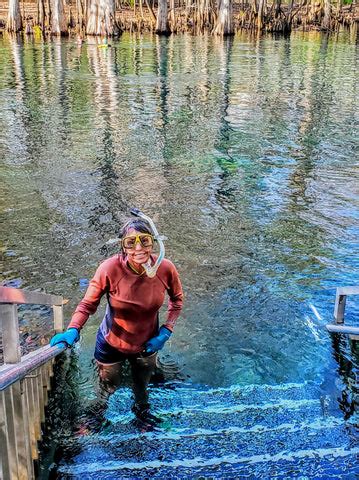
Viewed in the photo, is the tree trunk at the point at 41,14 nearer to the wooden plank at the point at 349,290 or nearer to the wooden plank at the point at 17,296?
the wooden plank at the point at 349,290

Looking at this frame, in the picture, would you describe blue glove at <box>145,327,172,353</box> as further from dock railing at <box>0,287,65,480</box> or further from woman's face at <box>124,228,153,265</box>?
dock railing at <box>0,287,65,480</box>

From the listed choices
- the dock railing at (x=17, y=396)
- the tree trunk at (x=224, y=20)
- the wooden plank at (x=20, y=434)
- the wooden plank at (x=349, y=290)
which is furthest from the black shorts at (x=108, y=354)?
the tree trunk at (x=224, y=20)

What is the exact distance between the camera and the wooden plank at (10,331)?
9.27ft

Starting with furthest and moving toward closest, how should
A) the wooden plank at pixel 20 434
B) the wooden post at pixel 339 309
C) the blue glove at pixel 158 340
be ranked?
1. the wooden post at pixel 339 309
2. the blue glove at pixel 158 340
3. the wooden plank at pixel 20 434

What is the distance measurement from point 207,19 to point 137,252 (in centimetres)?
4052

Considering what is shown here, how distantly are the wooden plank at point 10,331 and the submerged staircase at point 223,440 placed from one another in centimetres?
118

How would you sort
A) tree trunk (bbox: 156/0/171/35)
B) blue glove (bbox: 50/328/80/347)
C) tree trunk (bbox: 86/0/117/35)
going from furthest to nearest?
tree trunk (bbox: 156/0/171/35) → tree trunk (bbox: 86/0/117/35) → blue glove (bbox: 50/328/80/347)

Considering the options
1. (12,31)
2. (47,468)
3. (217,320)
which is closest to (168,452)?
(47,468)

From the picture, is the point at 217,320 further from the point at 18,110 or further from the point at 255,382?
the point at 18,110

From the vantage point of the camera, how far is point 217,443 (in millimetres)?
3990

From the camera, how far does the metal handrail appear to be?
268cm

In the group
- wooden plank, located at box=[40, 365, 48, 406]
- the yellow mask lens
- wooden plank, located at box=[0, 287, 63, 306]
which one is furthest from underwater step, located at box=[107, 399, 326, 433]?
Result: wooden plank, located at box=[0, 287, 63, 306]

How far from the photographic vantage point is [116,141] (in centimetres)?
1312

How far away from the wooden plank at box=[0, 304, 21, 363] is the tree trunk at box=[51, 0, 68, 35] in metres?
35.9
